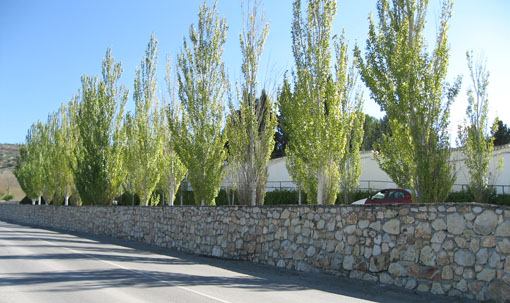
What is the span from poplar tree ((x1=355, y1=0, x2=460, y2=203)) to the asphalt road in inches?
188

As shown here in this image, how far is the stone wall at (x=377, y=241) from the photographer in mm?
8195

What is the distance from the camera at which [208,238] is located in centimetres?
1570

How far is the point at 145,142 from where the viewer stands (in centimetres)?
2766

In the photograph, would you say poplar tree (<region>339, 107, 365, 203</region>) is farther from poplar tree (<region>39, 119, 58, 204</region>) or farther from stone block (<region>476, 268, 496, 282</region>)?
poplar tree (<region>39, 119, 58, 204</region>)

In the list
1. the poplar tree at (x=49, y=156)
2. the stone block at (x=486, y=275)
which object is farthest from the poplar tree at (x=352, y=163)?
the poplar tree at (x=49, y=156)

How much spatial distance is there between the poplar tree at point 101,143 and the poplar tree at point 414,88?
19.6 m

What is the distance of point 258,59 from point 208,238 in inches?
335

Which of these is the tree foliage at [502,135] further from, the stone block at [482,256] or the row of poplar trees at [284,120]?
the stone block at [482,256]

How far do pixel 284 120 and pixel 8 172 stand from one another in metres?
109

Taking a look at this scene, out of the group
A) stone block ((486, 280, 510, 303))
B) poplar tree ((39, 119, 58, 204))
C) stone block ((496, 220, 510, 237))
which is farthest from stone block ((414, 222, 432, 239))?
poplar tree ((39, 119, 58, 204))

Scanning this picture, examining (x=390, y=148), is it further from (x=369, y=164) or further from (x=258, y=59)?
(x=369, y=164)

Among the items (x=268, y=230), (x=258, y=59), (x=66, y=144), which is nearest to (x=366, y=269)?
(x=268, y=230)

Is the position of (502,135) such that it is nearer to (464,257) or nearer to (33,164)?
(464,257)

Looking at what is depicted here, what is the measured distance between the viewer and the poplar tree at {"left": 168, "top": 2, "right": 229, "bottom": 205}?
2027cm
